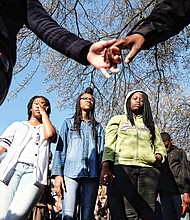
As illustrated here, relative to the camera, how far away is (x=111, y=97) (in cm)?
1123

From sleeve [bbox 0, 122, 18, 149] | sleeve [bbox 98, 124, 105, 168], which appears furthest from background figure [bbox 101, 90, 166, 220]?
sleeve [bbox 0, 122, 18, 149]

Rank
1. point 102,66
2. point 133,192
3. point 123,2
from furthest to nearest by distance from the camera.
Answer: point 123,2
point 133,192
point 102,66

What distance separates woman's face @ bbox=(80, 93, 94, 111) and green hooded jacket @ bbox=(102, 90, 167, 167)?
0.33m

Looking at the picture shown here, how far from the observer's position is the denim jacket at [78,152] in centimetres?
474

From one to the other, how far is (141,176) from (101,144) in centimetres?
62

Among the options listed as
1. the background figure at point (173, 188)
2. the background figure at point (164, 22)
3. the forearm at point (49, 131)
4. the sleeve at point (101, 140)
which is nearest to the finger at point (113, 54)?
the background figure at point (164, 22)

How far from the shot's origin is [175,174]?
6.88 metres

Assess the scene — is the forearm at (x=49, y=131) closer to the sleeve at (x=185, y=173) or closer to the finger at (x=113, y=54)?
the finger at (x=113, y=54)

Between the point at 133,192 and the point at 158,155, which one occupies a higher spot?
the point at 158,155

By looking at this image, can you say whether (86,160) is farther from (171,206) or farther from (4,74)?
(4,74)

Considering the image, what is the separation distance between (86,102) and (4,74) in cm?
346

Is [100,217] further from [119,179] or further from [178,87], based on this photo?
[119,179]

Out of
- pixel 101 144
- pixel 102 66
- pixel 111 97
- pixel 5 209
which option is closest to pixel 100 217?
pixel 111 97

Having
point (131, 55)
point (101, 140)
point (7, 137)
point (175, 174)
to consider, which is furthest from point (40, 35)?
point (175, 174)
